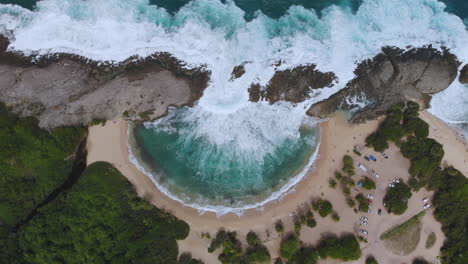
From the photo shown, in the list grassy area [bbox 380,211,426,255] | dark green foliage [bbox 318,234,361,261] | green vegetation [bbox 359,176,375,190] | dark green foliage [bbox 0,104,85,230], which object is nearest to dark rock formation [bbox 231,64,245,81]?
dark green foliage [bbox 0,104,85,230]

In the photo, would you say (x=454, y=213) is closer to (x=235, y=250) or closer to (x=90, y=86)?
(x=235, y=250)

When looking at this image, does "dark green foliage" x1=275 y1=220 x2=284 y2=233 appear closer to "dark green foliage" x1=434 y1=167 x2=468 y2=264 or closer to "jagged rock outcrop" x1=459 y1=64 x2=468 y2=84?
"dark green foliage" x1=434 y1=167 x2=468 y2=264

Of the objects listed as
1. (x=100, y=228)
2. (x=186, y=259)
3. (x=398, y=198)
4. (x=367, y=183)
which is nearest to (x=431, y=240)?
(x=398, y=198)

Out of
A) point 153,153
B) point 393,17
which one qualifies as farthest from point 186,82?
point 393,17

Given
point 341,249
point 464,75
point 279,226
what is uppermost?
point 464,75

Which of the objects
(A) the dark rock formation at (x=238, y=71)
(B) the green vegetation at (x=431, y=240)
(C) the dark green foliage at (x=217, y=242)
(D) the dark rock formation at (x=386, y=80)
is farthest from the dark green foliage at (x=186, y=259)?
(B) the green vegetation at (x=431, y=240)

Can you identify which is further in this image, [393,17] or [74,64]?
[393,17]

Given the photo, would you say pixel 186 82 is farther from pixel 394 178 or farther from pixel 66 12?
pixel 394 178
